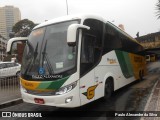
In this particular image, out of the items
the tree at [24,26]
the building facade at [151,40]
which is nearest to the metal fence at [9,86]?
the building facade at [151,40]

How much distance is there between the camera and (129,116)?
735cm

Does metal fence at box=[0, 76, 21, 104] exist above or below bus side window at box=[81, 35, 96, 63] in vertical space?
below

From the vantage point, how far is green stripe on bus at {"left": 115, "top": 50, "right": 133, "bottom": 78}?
11486mm

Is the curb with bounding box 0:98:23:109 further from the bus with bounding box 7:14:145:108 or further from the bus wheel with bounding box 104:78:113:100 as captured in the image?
the bus wheel with bounding box 104:78:113:100

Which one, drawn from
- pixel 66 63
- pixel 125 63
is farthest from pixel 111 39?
pixel 66 63

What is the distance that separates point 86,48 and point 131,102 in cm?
318

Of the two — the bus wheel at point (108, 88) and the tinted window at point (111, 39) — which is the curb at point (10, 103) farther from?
the tinted window at point (111, 39)

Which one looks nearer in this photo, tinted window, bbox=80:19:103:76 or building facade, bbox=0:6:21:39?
tinted window, bbox=80:19:103:76

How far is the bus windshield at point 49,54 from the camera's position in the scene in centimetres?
716

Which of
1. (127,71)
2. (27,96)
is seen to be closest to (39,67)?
(27,96)

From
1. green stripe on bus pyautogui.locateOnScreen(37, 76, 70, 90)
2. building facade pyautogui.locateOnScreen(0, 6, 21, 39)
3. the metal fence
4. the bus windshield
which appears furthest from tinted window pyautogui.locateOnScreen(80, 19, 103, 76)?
building facade pyautogui.locateOnScreen(0, 6, 21, 39)

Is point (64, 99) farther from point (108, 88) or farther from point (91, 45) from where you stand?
point (108, 88)

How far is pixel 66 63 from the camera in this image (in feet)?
23.5

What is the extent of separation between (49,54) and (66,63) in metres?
0.66
